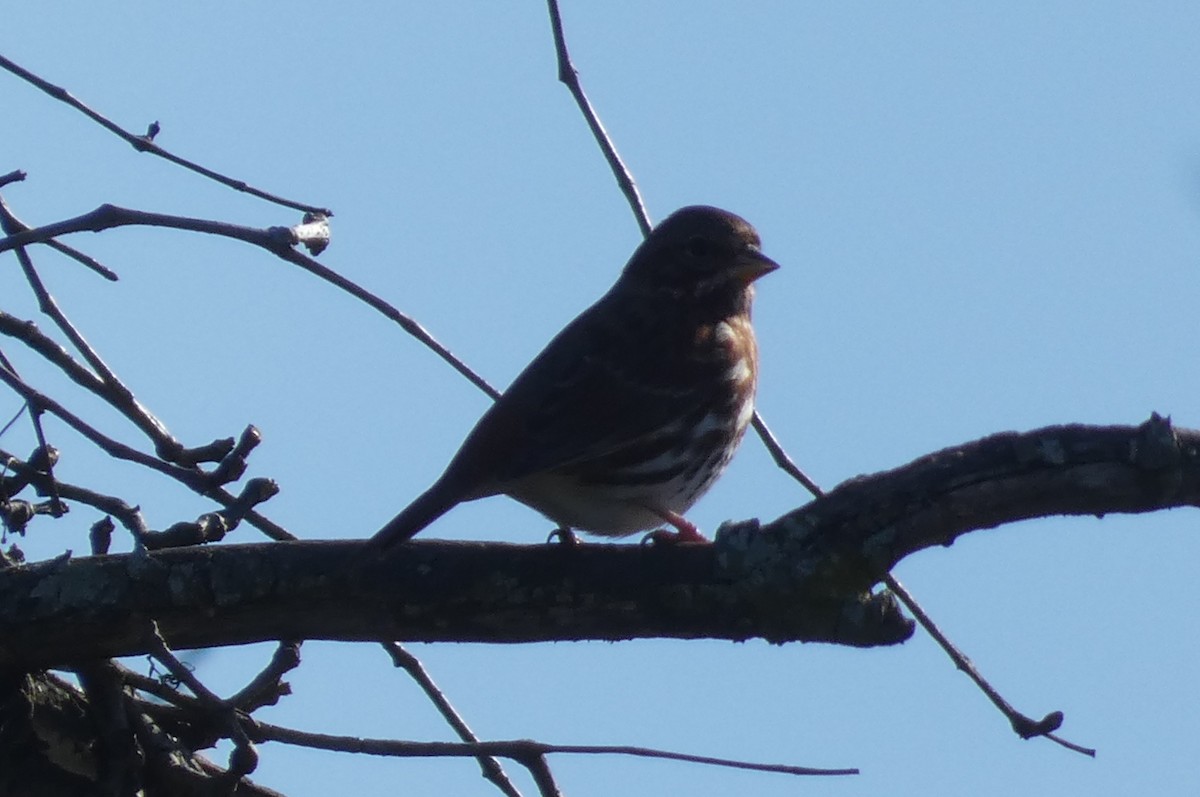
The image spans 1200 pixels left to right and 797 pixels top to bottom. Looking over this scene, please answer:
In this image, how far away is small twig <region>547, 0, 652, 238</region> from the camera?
4.48 metres

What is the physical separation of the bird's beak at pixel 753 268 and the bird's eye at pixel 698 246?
171 millimetres

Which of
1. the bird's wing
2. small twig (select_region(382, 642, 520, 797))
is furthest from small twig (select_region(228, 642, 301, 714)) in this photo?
the bird's wing

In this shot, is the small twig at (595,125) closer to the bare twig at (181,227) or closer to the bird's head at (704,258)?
the bare twig at (181,227)

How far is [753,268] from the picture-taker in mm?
7379

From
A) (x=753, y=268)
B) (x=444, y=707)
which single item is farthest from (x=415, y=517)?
(x=753, y=268)

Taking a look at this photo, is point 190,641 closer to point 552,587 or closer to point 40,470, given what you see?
point 40,470

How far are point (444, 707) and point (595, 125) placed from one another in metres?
1.65

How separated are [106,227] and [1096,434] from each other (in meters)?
2.48

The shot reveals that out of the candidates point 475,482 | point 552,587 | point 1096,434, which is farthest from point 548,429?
point 1096,434

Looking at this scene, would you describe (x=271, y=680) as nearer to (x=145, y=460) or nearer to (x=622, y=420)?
(x=145, y=460)

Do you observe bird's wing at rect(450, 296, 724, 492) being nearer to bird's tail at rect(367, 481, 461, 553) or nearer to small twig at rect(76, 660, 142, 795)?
bird's tail at rect(367, 481, 461, 553)

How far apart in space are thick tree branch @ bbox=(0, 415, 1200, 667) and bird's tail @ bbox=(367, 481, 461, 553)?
2.3 inches

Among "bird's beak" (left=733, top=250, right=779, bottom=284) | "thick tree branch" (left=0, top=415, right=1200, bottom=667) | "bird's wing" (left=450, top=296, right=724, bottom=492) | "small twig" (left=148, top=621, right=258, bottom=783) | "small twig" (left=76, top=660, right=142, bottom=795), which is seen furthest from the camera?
"bird's beak" (left=733, top=250, right=779, bottom=284)

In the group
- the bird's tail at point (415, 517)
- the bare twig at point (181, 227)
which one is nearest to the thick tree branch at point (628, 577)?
Result: the bird's tail at point (415, 517)
